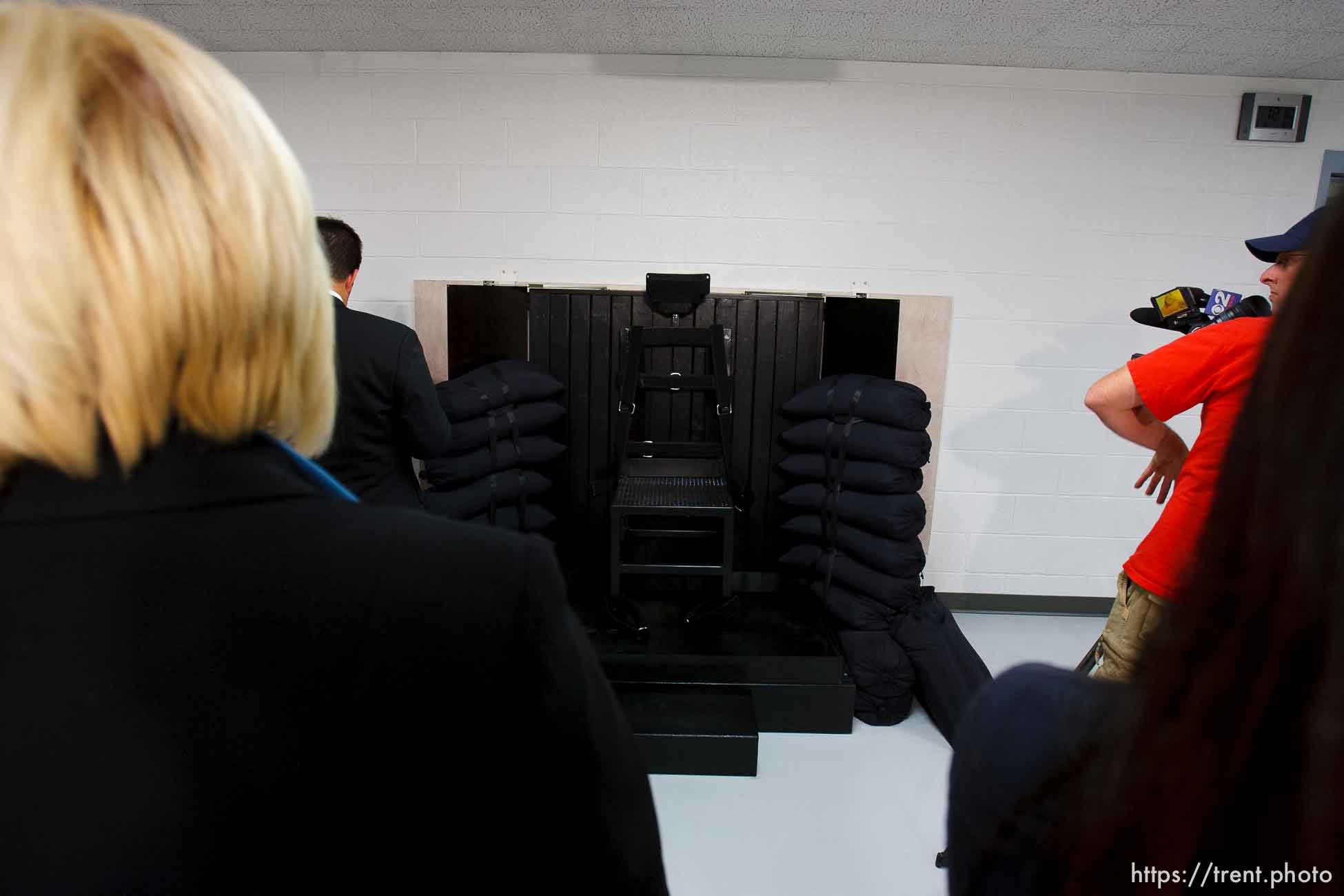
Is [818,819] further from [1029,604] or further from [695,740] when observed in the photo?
[1029,604]

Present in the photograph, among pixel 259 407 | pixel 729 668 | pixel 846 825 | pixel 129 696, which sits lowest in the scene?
pixel 846 825

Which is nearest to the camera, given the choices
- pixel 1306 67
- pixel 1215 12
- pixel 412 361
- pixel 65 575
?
pixel 65 575

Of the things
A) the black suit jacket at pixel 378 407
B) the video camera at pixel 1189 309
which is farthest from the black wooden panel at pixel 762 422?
the black suit jacket at pixel 378 407

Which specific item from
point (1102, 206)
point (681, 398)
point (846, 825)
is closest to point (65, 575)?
point (846, 825)

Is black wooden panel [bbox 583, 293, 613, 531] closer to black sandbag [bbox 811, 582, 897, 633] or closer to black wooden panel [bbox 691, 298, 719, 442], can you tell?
black wooden panel [bbox 691, 298, 719, 442]

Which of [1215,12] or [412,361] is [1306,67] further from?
[412,361]

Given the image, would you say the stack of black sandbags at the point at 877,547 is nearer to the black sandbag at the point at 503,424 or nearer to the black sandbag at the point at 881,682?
the black sandbag at the point at 881,682

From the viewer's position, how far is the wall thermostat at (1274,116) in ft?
10.3

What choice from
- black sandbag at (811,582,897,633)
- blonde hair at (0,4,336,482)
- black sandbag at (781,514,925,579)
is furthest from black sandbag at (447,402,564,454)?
blonde hair at (0,4,336,482)

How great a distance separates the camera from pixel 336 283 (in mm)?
2209

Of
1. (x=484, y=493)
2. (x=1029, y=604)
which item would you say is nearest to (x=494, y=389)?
(x=484, y=493)

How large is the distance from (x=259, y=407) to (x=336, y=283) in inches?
74.1

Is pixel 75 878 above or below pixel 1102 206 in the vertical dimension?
below

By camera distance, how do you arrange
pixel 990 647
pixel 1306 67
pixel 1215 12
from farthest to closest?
pixel 990 647 → pixel 1306 67 → pixel 1215 12
